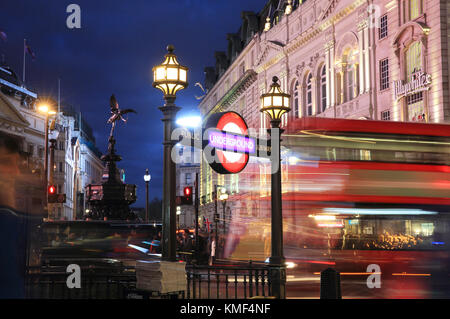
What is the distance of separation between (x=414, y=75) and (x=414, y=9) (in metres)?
3.79

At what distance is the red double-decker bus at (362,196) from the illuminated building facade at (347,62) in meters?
1.06

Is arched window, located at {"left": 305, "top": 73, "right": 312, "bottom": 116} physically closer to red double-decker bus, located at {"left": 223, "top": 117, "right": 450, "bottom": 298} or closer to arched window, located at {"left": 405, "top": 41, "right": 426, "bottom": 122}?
arched window, located at {"left": 405, "top": 41, "right": 426, "bottom": 122}

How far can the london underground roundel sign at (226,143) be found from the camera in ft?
32.6

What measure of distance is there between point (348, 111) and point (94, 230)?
25.2 metres

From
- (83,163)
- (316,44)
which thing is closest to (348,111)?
(316,44)

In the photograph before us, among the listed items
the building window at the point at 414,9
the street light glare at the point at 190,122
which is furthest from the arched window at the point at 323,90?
the street light glare at the point at 190,122

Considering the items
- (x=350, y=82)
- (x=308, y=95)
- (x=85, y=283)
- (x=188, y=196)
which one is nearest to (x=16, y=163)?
(x=85, y=283)

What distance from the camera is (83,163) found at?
106750 mm

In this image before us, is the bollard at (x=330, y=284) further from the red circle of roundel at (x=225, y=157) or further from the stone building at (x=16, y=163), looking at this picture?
the stone building at (x=16, y=163)

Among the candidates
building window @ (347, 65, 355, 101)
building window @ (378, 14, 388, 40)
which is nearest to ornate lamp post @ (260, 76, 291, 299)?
building window @ (378, 14, 388, 40)

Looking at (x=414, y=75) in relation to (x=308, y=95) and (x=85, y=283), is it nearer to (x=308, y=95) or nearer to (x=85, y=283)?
(x=308, y=95)

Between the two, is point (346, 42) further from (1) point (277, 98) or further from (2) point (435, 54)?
(1) point (277, 98)

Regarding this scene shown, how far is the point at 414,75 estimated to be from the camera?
31.1 meters

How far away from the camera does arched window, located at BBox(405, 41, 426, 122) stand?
3066 cm
